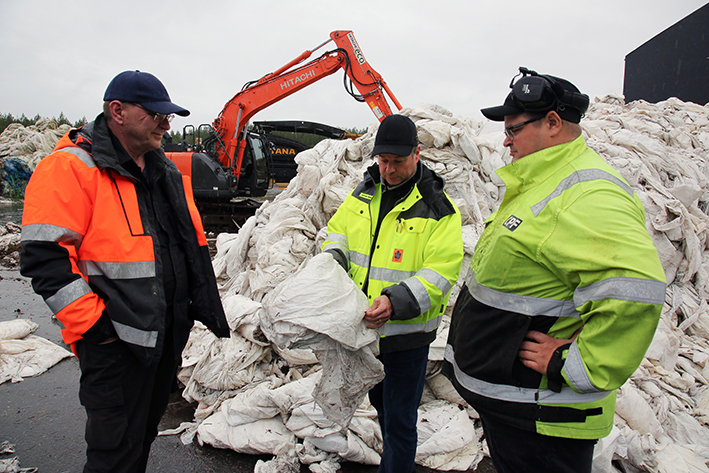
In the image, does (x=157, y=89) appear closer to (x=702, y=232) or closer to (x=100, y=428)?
(x=100, y=428)

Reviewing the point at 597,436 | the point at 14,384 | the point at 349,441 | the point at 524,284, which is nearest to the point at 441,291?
the point at 524,284

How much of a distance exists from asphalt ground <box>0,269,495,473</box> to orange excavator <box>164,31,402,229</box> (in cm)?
581

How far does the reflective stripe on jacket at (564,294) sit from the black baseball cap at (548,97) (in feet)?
0.40

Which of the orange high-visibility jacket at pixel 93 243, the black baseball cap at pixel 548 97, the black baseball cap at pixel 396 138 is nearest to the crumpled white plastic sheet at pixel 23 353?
the orange high-visibility jacket at pixel 93 243

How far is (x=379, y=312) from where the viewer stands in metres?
1.77

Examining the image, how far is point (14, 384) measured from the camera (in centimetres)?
348

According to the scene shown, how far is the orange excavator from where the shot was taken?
749 centimetres

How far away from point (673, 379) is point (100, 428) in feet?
13.3

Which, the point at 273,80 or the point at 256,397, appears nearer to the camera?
the point at 256,397

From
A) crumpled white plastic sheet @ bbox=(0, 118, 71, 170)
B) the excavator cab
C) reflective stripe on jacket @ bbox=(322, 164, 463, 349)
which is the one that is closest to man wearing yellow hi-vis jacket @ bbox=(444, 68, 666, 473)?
reflective stripe on jacket @ bbox=(322, 164, 463, 349)

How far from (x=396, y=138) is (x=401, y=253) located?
0.55m

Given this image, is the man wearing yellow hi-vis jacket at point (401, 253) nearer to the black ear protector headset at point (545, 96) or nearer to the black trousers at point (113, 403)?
the black ear protector headset at point (545, 96)

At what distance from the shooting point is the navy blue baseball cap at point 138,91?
5.82 ft

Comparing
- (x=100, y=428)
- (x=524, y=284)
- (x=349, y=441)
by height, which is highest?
(x=524, y=284)
